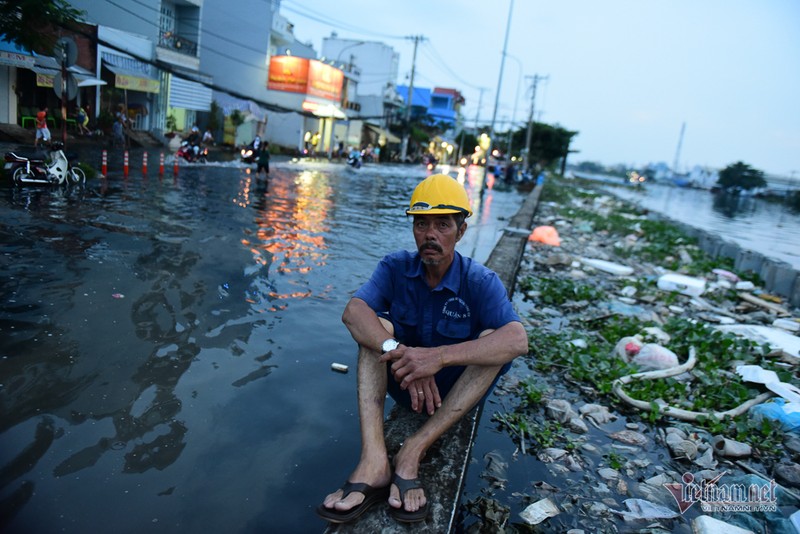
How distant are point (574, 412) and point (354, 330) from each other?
6.87 feet

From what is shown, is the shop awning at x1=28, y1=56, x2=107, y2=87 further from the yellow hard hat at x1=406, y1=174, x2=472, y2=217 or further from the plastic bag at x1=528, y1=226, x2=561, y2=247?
the yellow hard hat at x1=406, y1=174, x2=472, y2=217

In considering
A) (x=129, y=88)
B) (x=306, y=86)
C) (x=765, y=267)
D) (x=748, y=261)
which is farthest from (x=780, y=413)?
(x=306, y=86)

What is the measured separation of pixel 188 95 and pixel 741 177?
284ft

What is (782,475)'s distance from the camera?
3.28m

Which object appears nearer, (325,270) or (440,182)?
Answer: (440,182)

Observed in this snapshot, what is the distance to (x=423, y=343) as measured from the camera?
3111mm

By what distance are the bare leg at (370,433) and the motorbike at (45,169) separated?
35.1 feet

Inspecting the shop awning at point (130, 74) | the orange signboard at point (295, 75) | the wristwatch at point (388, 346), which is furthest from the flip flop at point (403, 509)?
the orange signboard at point (295, 75)

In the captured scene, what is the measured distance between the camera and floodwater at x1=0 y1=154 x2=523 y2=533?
2.59 metres

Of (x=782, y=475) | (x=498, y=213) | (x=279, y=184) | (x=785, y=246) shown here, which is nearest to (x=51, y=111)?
(x=279, y=184)

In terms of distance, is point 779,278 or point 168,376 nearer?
point 168,376

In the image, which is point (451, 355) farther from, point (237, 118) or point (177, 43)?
point (237, 118)

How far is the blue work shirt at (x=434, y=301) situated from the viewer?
9.73 feet

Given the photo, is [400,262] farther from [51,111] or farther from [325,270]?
[51,111]
